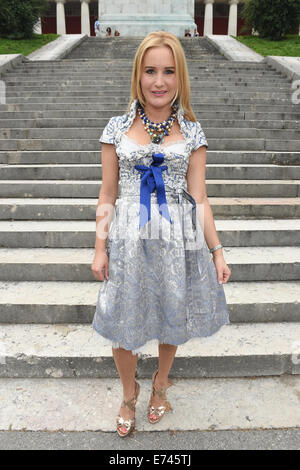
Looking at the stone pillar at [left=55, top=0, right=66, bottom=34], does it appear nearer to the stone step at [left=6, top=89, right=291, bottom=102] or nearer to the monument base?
the monument base

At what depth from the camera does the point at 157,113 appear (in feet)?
5.78

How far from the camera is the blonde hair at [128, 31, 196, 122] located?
5.31 feet

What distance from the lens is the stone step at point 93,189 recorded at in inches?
176

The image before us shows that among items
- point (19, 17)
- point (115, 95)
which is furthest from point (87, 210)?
point (19, 17)

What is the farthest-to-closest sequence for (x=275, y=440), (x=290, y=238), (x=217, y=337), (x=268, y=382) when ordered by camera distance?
(x=290, y=238) < (x=217, y=337) < (x=268, y=382) < (x=275, y=440)

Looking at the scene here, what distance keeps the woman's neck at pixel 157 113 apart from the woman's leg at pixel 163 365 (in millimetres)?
1253

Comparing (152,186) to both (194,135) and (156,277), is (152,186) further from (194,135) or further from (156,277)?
(156,277)

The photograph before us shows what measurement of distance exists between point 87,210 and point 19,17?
54.0 feet

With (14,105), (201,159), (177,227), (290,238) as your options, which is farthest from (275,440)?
(14,105)

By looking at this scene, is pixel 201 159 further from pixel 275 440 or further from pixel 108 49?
pixel 108 49

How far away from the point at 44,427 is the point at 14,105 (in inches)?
256

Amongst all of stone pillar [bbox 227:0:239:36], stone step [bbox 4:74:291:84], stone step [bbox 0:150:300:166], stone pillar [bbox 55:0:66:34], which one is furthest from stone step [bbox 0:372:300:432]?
stone pillar [bbox 55:0:66:34]

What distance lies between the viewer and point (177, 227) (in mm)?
1768

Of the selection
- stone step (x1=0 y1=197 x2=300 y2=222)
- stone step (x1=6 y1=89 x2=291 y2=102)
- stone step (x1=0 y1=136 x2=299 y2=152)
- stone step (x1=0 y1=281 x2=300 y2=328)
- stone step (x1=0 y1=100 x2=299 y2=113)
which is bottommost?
stone step (x1=0 y1=281 x2=300 y2=328)
